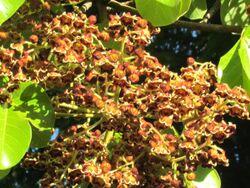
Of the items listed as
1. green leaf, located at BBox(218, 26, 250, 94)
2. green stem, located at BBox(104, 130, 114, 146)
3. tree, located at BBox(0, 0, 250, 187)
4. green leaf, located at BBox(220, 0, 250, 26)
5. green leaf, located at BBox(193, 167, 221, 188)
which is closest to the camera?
tree, located at BBox(0, 0, 250, 187)

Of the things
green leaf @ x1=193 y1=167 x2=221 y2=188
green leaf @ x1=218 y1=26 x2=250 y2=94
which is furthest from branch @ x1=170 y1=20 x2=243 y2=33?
green leaf @ x1=193 y1=167 x2=221 y2=188

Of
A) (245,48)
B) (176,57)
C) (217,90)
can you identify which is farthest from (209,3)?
(217,90)

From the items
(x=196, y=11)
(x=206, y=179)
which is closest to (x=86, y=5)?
(x=196, y=11)

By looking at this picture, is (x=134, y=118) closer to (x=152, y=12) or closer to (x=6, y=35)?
(x=152, y=12)

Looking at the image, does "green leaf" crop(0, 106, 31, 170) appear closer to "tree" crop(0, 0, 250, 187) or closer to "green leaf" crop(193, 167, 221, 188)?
"tree" crop(0, 0, 250, 187)

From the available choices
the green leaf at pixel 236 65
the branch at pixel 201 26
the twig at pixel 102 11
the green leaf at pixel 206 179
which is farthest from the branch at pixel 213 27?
the green leaf at pixel 206 179

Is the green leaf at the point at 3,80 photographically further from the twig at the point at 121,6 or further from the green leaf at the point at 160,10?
the twig at the point at 121,6
